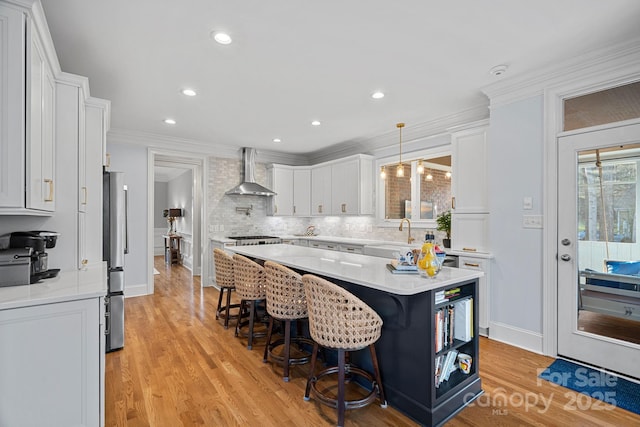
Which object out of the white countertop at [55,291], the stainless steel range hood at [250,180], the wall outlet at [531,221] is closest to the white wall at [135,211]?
the stainless steel range hood at [250,180]

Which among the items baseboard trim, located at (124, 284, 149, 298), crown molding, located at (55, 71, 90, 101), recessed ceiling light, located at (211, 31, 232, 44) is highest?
recessed ceiling light, located at (211, 31, 232, 44)

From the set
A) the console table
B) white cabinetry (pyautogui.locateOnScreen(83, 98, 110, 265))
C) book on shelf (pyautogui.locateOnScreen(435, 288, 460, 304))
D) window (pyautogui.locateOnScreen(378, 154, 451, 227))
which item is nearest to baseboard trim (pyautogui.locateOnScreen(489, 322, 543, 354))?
book on shelf (pyautogui.locateOnScreen(435, 288, 460, 304))

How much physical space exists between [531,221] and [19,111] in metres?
3.84

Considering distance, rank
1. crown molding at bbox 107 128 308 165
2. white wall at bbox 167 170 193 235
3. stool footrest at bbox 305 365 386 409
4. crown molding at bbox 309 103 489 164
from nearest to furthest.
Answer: stool footrest at bbox 305 365 386 409, crown molding at bbox 309 103 489 164, crown molding at bbox 107 128 308 165, white wall at bbox 167 170 193 235

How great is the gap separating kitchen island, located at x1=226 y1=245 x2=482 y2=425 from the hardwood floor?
11 cm

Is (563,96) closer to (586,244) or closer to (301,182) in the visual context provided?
(586,244)

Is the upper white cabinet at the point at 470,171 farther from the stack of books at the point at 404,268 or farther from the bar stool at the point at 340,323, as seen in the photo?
the bar stool at the point at 340,323

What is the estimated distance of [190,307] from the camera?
4391 millimetres

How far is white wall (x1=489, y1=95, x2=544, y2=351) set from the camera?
2.92 meters

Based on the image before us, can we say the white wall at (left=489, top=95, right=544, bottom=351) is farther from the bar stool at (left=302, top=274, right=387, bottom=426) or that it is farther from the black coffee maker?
the black coffee maker

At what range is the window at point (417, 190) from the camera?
4.54m

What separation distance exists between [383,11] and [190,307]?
4162 mm

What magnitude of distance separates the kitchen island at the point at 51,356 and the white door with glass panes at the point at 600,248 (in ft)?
11.5

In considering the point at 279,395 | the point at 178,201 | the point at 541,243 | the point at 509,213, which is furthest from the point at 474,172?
the point at 178,201
